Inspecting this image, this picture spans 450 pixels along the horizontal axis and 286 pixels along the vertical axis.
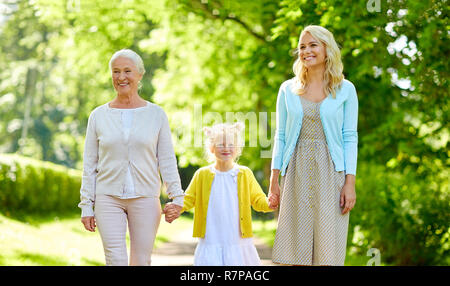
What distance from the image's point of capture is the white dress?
4859mm

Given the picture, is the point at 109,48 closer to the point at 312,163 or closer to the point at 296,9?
the point at 296,9

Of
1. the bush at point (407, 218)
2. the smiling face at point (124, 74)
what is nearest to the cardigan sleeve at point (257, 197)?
the smiling face at point (124, 74)

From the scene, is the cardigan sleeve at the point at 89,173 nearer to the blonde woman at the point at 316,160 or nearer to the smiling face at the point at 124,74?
the smiling face at the point at 124,74

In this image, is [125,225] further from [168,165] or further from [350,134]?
[350,134]

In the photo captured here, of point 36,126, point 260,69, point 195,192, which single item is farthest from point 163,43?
point 36,126

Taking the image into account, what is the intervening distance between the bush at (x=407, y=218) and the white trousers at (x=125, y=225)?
6611mm

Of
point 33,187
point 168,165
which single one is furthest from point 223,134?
point 33,187

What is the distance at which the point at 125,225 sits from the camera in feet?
14.5

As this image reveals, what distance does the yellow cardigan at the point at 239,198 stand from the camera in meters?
4.94

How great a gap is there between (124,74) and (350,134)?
65.0 inches

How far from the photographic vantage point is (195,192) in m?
5.10

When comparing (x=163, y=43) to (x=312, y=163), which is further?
(x=163, y=43)

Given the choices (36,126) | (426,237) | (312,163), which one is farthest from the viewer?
(36,126)
